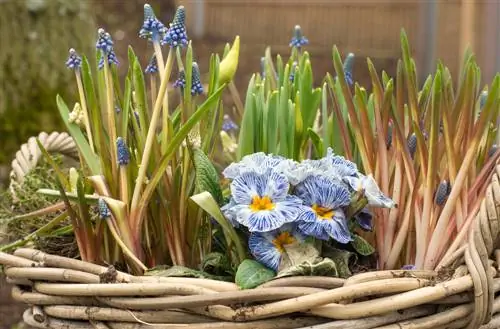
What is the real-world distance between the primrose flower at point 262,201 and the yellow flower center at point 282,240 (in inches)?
1.1

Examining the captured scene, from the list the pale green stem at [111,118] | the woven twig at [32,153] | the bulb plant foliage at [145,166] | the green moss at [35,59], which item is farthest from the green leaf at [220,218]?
the green moss at [35,59]

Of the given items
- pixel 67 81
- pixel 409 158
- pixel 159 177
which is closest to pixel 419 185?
pixel 409 158

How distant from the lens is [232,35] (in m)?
5.16

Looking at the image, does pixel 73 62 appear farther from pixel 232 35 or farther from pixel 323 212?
pixel 232 35

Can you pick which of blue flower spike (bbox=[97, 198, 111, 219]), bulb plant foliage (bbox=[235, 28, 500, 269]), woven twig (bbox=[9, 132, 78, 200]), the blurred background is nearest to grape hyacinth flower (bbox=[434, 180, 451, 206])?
bulb plant foliage (bbox=[235, 28, 500, 269])

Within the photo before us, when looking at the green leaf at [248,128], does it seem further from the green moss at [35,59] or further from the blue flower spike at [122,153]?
the green moss at [35,59]

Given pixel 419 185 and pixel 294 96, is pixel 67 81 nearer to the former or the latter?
pixel 294 96

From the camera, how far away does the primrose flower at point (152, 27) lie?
0.73 metres

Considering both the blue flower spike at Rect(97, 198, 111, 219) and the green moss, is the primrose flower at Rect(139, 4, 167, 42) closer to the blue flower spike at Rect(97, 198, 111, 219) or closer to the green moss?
the blue flower spike at Rect(97, 198, 111, 219)

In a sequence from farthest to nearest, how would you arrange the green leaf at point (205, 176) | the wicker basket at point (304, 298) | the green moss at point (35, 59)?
the green moss at point (35, 59) → the green leaf at point (205, 176) → the wicker basket at point (304, 298)

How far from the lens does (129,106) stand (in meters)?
0.75

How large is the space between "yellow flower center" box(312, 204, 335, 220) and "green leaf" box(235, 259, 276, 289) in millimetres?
68

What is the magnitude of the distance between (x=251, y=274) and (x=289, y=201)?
0.25 ft

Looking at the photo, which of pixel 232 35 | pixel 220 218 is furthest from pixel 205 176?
pixel 232 35
